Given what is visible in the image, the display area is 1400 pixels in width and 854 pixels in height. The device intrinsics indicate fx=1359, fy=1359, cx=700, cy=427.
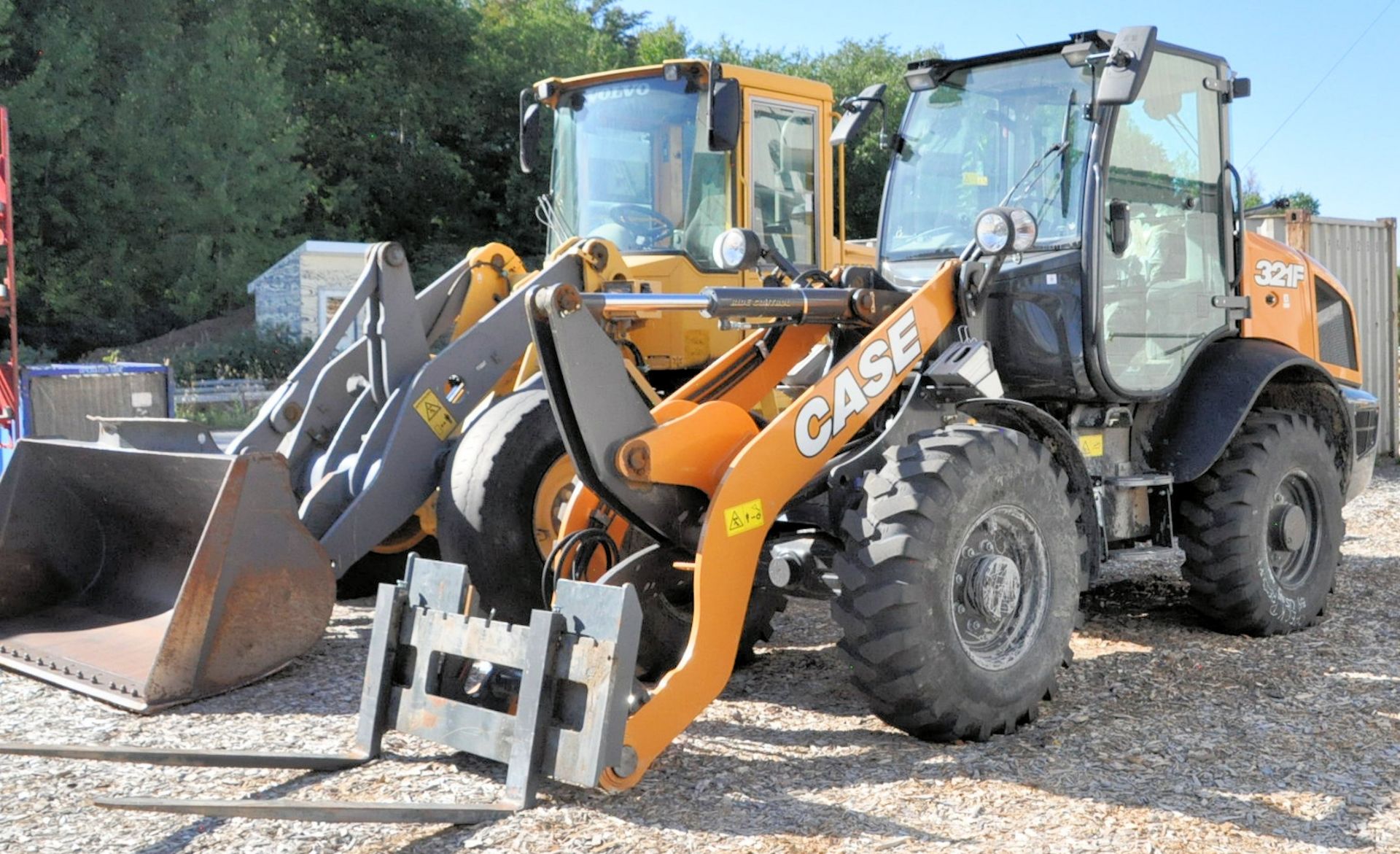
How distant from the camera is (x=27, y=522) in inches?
249

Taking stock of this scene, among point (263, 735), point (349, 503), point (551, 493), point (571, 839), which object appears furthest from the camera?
point (349, 503)

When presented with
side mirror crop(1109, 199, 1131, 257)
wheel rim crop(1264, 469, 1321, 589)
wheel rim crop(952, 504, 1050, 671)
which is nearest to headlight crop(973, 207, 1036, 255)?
side mirror crop(1109, 199, 1131, 257)

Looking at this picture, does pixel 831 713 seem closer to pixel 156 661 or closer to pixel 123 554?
pixel 156 661

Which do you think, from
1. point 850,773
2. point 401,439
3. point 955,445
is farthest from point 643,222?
point 850,773

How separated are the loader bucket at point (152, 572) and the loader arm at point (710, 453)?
5.38 feet

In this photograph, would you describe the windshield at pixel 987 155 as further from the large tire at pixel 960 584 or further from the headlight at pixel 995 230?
the large tire at pixel 960 584

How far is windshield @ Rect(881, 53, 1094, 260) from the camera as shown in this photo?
232 inches

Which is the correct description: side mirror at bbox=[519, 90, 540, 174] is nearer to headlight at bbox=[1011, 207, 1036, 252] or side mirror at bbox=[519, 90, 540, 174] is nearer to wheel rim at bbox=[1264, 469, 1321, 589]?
headlight at bbox=[1011, 207, 1036, 252]

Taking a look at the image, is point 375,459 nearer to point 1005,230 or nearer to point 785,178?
point 1005,230

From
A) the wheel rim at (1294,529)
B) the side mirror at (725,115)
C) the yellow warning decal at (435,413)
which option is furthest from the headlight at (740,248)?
the wheel rim at (1294,529)

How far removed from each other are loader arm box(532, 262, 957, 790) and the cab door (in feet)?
4.11

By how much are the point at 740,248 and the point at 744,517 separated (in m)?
1.36

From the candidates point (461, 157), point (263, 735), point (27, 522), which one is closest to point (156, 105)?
point (461, 157)

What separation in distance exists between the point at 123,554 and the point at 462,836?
3.25 meters
